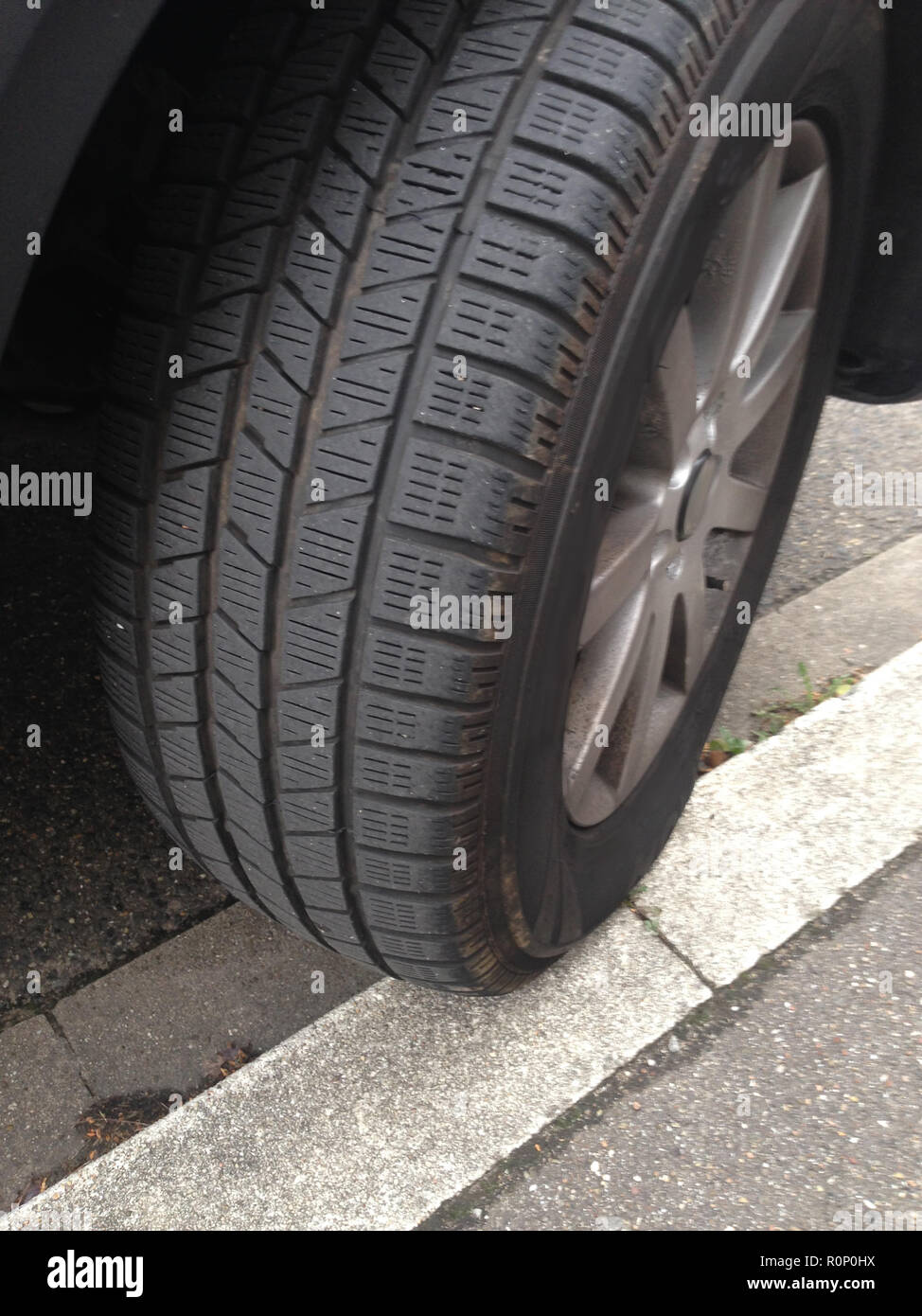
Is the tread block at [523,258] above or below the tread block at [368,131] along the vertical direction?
below

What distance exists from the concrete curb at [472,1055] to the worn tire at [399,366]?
1.32 feet

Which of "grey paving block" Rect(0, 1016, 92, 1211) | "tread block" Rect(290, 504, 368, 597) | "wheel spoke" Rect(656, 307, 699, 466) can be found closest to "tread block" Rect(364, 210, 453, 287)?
"tread block" Rect(290, 504, 368, 597)

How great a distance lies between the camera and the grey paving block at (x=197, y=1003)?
1587 millimetres

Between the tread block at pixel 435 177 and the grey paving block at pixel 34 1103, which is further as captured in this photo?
the grey paving block at pixel 34 1103

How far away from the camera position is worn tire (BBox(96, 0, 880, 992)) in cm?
102

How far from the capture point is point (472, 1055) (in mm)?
1527

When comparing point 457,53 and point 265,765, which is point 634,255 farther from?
point 265,765

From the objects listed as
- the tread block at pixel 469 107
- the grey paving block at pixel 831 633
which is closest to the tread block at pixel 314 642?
the tread block at pixel 469 107

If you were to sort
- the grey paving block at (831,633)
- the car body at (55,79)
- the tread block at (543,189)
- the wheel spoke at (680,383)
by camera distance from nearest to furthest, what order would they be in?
the car body at (55,79)
the tread block at (543,189)
the wheel spoke at (680,383)
the grey paving block at (831,633)

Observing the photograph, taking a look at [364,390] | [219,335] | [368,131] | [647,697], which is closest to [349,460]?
[364,390]

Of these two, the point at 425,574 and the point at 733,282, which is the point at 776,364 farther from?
the point at 425,574

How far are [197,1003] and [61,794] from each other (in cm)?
46

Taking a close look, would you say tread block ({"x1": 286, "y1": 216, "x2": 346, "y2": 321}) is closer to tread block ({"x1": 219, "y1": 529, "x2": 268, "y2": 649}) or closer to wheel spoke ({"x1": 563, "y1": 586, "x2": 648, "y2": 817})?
tread block ({"x1": 219, "y1": 529, "x2": 268, "y2": 649})

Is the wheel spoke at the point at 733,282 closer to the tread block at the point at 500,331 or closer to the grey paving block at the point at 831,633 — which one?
the tread block at the point at 500,331
